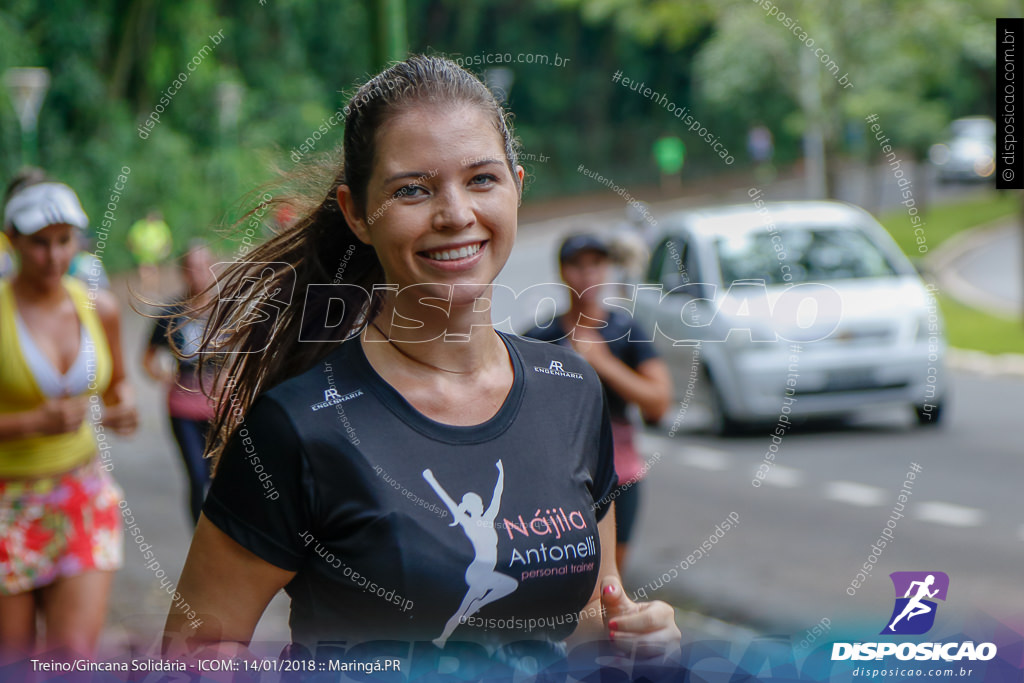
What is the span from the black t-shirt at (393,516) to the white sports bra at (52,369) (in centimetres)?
222

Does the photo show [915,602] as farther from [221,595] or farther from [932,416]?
[932,416]

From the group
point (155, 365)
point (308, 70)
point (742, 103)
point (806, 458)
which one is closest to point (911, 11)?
point (742, 103)

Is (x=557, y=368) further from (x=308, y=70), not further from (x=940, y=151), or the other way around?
(x=940, y=151)

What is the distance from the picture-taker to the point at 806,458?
9430 millimetres

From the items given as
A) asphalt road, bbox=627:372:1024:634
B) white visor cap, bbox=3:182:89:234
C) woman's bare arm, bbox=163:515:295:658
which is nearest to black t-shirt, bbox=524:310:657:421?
asphalt road, bbox=627:372:1024:634

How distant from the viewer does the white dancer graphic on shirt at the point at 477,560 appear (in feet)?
6.12

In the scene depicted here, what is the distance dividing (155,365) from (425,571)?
5026mm

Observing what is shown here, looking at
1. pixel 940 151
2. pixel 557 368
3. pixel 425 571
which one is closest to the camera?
pixel 425 571

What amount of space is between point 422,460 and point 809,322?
8.22m

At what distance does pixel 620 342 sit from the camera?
5020 mm

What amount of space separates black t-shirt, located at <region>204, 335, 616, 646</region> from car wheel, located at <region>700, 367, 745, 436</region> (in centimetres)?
727

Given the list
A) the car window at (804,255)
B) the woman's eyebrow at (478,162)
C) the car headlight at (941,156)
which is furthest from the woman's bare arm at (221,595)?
the car headlight at (941,156)

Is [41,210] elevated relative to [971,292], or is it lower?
elevated

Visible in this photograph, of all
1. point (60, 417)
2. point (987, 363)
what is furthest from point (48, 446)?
point (987, 363)
